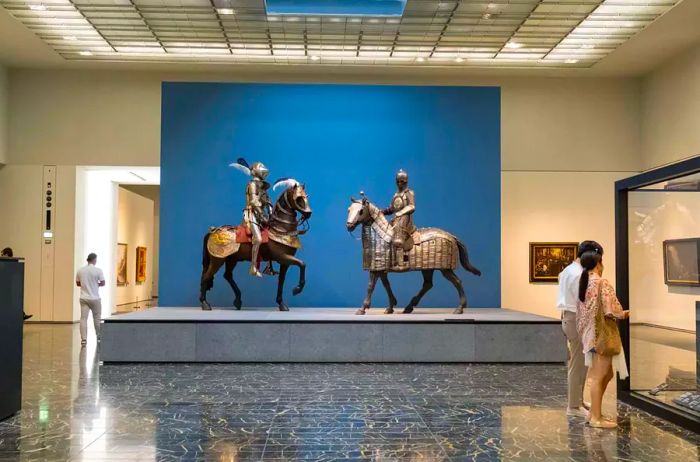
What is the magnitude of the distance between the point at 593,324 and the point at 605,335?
139mm

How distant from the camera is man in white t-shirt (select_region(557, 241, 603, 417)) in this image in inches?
250

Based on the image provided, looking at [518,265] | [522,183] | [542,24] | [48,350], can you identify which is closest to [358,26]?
[542,24]

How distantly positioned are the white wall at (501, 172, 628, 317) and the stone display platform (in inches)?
250

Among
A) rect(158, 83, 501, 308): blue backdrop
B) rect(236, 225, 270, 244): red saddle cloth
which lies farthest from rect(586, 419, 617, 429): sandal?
rect(158, 83, 501, 308): blue backdrop

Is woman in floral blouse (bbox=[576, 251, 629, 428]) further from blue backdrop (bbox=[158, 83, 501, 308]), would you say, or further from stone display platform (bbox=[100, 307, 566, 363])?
blue backdrop (bbox=[158, 83, 501, 308])

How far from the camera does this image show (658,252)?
6.62m

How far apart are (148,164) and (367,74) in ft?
19.3

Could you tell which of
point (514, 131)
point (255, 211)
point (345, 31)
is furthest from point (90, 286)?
point (514, 131)

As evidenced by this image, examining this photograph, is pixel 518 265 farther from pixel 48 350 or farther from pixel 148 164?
pixel 48 350

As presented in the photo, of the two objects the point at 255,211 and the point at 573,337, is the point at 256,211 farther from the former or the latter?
the point at 573,337

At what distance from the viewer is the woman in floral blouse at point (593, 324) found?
19.0 feet

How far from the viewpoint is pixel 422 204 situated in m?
14.0

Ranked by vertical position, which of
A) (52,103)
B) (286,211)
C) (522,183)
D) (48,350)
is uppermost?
(52,103)

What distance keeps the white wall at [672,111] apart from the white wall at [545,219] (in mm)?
1205
